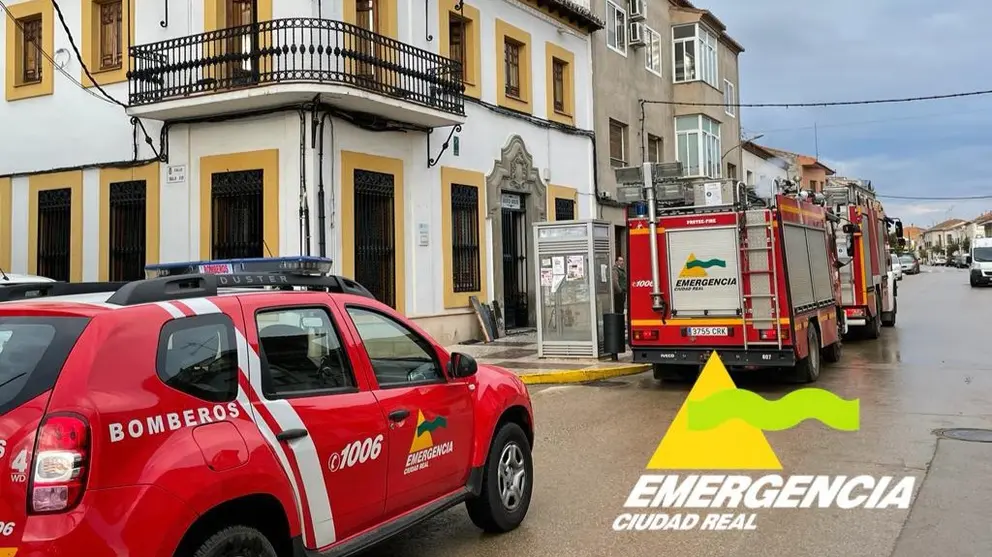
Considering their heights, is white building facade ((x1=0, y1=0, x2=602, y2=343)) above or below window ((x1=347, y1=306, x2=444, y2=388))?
above

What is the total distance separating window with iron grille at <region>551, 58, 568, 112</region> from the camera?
850 inches

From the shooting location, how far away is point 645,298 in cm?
1155

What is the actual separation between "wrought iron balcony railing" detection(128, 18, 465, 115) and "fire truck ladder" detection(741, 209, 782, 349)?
6847mm

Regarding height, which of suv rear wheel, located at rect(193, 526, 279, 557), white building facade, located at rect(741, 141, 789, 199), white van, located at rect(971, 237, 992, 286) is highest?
white building facade, located at rect(741, 141, 789, 199)

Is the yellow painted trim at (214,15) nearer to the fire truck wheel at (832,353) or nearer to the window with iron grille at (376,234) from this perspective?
the window with iron grille at (376,234)

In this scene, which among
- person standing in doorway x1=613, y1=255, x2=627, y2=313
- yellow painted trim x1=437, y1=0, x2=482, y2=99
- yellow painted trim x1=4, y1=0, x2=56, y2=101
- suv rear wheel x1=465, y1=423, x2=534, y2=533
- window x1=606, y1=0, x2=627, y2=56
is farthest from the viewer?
window x1=606, y1=0, x2=627, y2=56

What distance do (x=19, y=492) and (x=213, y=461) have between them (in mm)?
668

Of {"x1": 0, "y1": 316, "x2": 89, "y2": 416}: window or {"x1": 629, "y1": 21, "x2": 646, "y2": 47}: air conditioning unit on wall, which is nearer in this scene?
{"x1": 0, "y1": 316, "x2": 89, "y2": 416}: window

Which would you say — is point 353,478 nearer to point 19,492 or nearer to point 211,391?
point 211,391

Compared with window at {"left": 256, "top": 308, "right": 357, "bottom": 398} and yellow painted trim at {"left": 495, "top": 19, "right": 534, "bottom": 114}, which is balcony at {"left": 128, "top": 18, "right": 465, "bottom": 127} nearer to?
yellow painted trim at {"left": 495, "top": 19, "right": 534, "bottom": 114}

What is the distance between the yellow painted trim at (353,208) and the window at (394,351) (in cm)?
985

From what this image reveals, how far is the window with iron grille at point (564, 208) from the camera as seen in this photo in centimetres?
2111

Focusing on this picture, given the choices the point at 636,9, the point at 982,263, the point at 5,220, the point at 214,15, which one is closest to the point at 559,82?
the point at 636,9

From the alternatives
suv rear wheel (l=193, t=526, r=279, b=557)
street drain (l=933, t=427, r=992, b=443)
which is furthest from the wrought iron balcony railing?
suv rear wheel (l=193, t=526, r=279, b=557)
